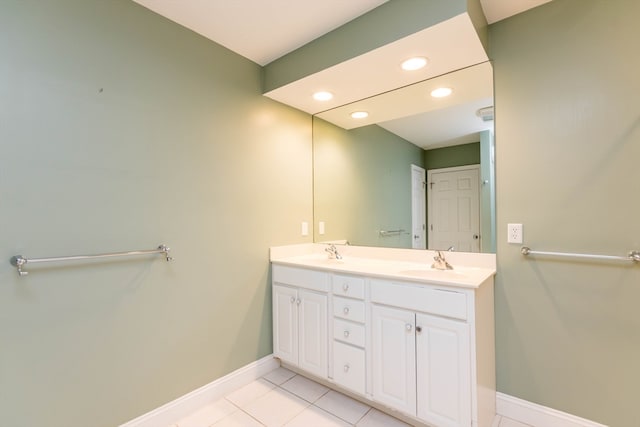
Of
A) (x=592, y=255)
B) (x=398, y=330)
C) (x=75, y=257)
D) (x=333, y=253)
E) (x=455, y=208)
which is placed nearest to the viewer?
(x=75, y=257)

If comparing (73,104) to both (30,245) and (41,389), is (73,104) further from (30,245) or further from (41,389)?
(41,389)

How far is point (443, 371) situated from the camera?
149 cm

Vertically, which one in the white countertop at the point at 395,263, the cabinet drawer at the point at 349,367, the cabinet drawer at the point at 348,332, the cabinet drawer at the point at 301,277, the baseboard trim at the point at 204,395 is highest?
the white countertop at the point at 395,263

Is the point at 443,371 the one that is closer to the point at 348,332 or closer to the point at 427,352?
the point at 427,352

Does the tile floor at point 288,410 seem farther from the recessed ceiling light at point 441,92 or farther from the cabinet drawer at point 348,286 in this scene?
the recessed ceiling light at point 441,92

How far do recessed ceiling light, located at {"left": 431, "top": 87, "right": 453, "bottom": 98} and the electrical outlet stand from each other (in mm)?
971

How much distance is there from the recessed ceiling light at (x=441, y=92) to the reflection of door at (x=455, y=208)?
0.52m

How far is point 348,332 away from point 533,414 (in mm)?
1117

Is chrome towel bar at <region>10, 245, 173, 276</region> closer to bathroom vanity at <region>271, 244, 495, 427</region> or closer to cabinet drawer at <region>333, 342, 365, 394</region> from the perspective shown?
bathroom vanity at <region>271, 244, 495, 427</region>

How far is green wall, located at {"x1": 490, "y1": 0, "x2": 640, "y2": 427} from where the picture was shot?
146 centimetres

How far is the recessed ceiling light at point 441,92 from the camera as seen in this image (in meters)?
2.02

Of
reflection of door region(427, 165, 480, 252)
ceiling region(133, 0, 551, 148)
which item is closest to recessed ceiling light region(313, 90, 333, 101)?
ceiling region(133, 0, 551, 148)

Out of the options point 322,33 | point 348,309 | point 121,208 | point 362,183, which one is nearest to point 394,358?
point 348,309

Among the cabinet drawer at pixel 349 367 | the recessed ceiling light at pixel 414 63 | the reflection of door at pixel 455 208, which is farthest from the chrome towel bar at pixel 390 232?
the recessed ceiling light at pixel 414 63
